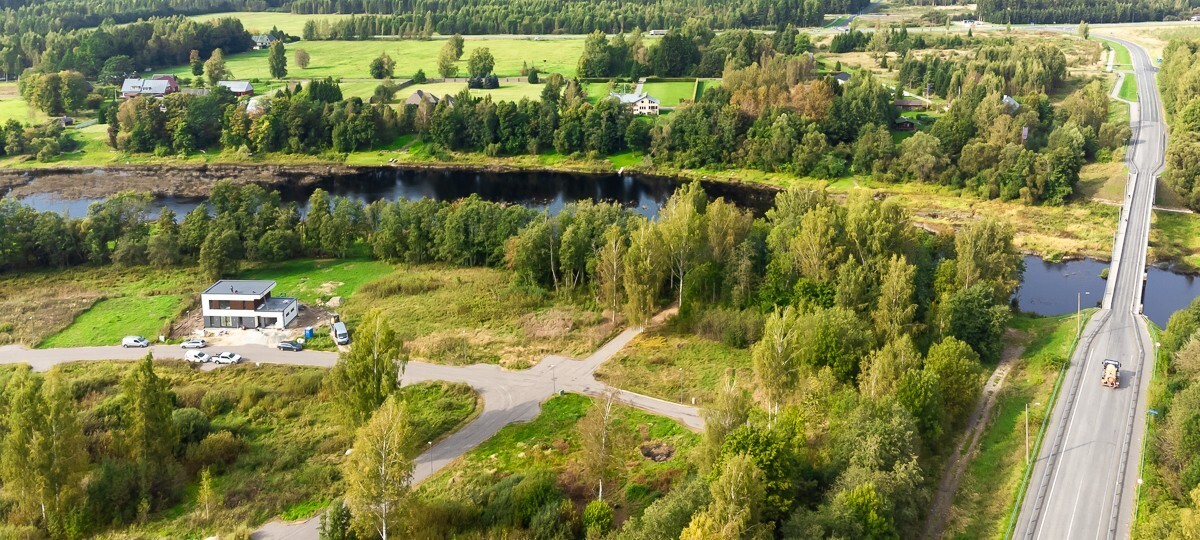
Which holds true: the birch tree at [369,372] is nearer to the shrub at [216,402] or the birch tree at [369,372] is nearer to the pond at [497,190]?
the shrub at [216,402]

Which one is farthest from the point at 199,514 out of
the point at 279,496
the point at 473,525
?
the point at 473,525

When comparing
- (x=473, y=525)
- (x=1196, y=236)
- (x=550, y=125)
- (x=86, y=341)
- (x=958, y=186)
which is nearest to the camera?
(x=473, y=525)

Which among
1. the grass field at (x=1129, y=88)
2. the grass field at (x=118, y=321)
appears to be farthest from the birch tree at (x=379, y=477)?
the grass field at (x=1129, y=88)

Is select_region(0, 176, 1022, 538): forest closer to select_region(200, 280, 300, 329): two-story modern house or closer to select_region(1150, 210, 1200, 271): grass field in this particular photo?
select_region(200, 280, 300, 329): two-story modern house

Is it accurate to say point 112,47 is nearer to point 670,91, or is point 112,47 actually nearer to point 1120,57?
point 670,91

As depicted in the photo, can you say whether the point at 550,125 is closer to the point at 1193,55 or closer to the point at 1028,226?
the point at 1028,226

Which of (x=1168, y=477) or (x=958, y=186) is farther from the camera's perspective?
(x=958, y=186)

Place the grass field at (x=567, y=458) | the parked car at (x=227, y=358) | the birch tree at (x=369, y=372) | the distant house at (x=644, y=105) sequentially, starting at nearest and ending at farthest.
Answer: the grass field at (x=567, y=458), the birch tree at (x=369, y=372), the parked car at (x=227, y=358), the distant house at (x=644, y=105)

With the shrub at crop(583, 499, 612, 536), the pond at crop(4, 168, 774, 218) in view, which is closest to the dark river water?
the pond at crop(4, 168, 774, 218)
